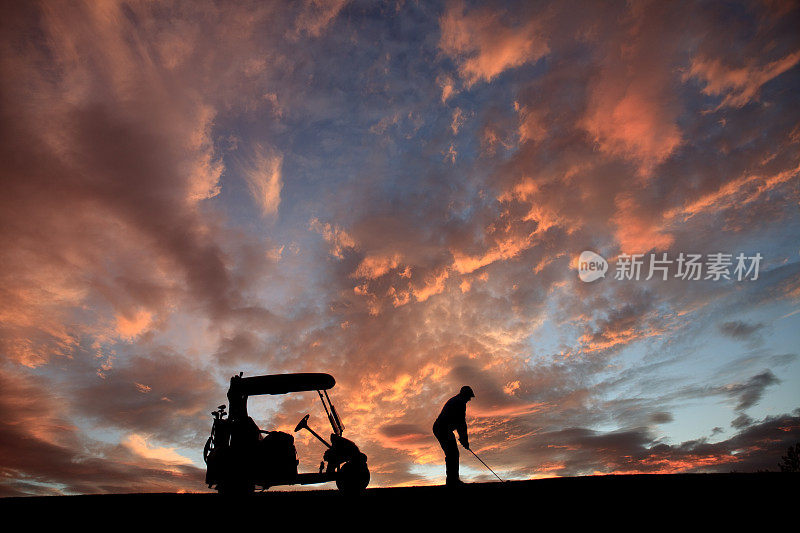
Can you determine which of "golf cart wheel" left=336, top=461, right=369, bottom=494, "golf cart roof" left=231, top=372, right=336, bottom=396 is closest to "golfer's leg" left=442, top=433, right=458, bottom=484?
"golf cart wheel" left=336, top=461, right=369, bottom=494

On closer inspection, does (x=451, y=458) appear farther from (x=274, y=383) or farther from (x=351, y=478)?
(x=274, y=383)

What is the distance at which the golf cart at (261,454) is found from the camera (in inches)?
397

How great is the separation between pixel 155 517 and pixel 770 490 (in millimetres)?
9924

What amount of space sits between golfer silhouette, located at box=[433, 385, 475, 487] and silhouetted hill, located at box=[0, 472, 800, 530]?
4.84ft

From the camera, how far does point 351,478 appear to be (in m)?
10.2

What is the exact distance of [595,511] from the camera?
625 centimetres

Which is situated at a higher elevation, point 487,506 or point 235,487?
point 235,487

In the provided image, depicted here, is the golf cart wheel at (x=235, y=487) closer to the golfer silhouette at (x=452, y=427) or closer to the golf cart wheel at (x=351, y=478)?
the golf cart wheel at (x=351, y=478)

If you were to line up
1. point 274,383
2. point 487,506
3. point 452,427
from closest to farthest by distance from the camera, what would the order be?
point 487,506, point 452,427, point 274,383

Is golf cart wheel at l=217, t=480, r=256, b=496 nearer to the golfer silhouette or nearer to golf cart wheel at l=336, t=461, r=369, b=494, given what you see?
golf cart wheel at l=336, t=461, r=369, b=494

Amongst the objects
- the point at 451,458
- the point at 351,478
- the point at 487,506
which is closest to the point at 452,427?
the point at 451,458

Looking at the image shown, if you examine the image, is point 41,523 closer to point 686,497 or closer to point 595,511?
point 595,511

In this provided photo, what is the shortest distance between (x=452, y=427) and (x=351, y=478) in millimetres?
2712

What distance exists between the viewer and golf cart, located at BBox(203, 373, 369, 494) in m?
10.1
